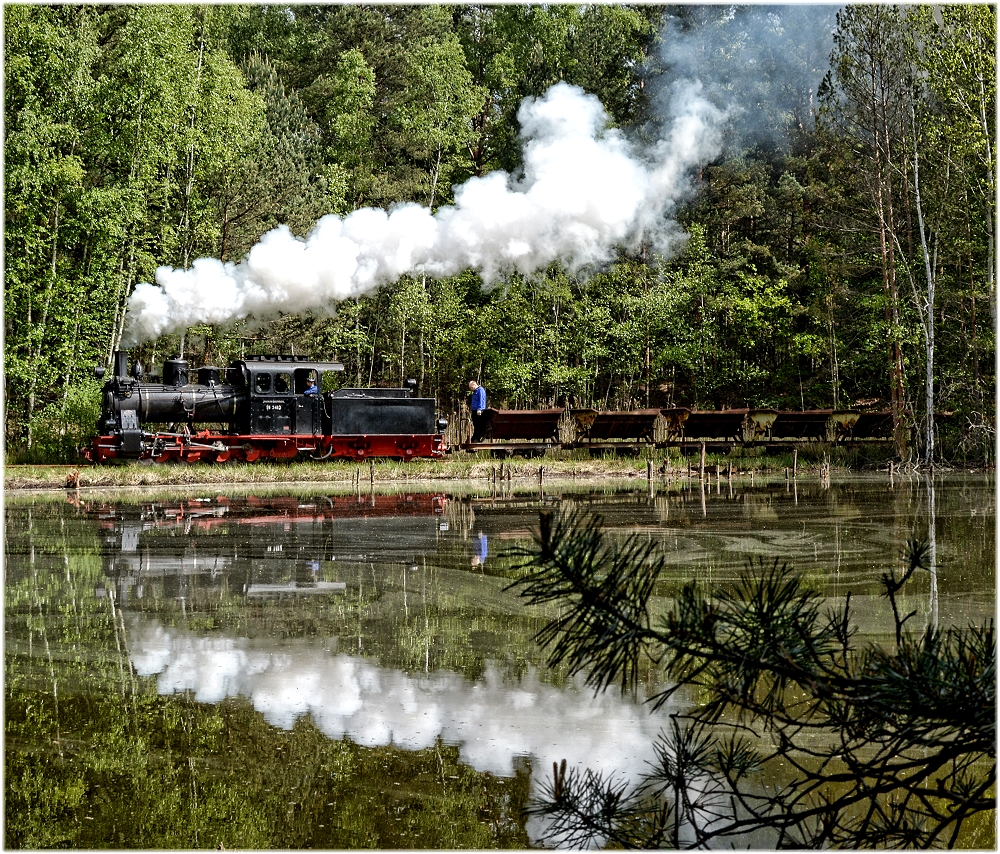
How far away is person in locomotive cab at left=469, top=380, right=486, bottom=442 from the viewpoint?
2792cm

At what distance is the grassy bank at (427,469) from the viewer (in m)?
22.1

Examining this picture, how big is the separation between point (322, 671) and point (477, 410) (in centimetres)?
2193

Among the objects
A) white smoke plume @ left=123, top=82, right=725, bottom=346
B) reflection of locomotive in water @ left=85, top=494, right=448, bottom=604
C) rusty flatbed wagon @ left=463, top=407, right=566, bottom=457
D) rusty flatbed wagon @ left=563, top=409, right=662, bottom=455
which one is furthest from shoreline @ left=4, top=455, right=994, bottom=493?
white smoke plume @ left=123, top=82, right=725, bottom=346

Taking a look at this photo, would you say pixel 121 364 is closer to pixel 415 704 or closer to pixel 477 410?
pixel 477 410

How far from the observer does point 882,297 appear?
28.2m

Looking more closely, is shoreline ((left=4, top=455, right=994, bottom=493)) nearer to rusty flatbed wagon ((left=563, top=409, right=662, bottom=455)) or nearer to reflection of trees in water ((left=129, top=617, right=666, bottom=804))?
rusty flatbed wagon ((left=563, top=409, right=662, bottom=455))

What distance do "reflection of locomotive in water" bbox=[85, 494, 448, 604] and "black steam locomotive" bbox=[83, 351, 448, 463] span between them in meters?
6.00

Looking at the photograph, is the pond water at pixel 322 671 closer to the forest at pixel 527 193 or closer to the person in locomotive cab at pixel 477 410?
the person in locomotive cab at pixel 477 410

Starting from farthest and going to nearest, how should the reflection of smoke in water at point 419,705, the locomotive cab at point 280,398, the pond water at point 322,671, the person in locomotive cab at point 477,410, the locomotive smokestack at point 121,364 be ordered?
the person in locomotive cab at point 477,410 → the locomotive cab at point 280,398 → the locomotive smokestack at point 121,364 → the reflection of smoke in water at point 419,705 → the pond water at point 322,671

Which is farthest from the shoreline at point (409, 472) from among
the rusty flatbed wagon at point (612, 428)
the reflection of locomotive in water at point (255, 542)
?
the reflection of locomotive in water at point (255, 542)

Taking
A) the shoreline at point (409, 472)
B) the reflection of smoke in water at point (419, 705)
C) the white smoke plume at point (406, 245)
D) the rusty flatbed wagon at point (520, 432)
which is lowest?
the reflection of smoke in water at point (419, 705)

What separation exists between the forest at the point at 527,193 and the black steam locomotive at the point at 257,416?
181 centimetres

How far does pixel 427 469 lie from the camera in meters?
25.5

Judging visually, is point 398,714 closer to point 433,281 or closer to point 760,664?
point 760,664
